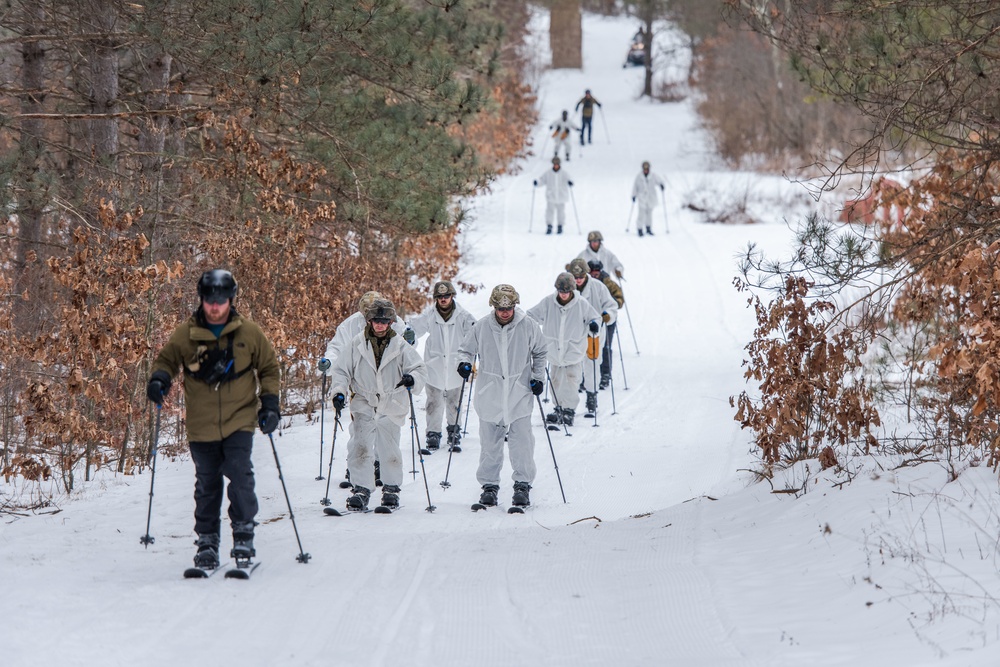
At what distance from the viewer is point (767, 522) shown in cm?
827

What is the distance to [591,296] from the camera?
49.3 ft

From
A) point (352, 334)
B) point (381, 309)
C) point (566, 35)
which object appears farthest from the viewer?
point (566, 35)

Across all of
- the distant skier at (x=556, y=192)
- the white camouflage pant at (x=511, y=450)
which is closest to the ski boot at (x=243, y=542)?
the white camouflage pant at (x=511, y=450)

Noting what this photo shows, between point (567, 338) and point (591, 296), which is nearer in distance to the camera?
point (567, 338)

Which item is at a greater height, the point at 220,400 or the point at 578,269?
the point at 578,269

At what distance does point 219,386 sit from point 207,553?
1.06m

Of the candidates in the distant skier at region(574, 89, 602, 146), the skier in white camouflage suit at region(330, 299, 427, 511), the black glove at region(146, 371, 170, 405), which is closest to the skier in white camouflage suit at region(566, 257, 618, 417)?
the skier in white camouflage suit at region(330, 299, 427, 511)

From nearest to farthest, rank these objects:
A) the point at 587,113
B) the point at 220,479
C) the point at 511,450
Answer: the point at 220,479 → the point at 511,450 → the point at 587,113

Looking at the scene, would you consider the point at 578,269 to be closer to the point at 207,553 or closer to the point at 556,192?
the point at 207,553

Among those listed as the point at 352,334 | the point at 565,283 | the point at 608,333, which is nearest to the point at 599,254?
the point at 608,333

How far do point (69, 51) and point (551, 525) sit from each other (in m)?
9.13

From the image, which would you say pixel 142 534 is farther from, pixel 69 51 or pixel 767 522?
pixel 69 51

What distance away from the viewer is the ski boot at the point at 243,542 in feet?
23.4

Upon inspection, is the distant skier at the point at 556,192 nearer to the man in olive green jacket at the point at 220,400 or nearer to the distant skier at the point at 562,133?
the distant skier at the point at 562,133
